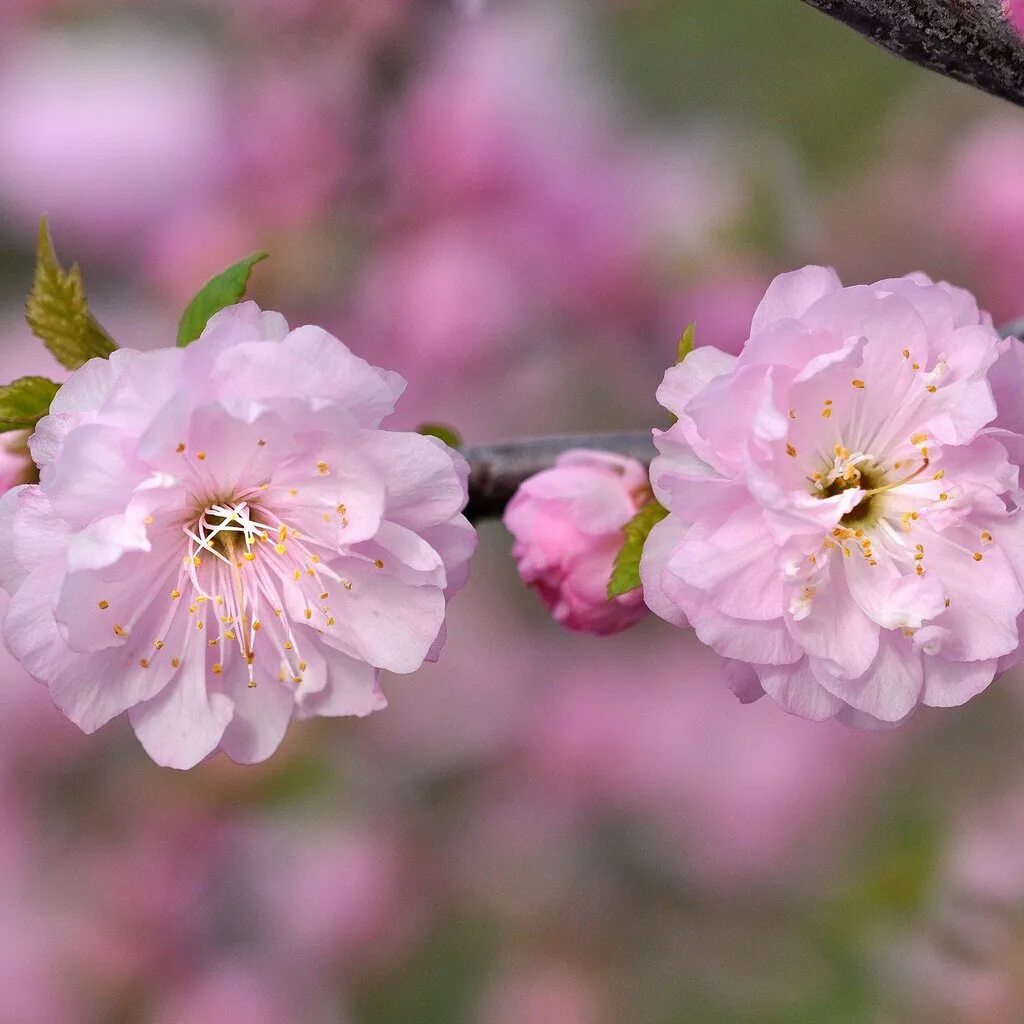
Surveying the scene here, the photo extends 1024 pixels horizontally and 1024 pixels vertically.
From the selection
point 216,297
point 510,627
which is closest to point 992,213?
A: point 510,627

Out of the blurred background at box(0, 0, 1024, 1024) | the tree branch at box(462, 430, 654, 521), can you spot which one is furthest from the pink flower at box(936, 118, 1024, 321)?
the tree branch at box(462, 430, 654, 521)

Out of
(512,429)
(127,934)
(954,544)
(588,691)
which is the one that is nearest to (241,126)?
(512,429)

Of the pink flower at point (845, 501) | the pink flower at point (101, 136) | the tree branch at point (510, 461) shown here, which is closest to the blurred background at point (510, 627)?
the pink flower at point (101, 136)

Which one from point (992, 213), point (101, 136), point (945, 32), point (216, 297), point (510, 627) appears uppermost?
point (945, 32)

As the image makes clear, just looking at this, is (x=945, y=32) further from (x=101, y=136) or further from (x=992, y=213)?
(x=101, y=136)

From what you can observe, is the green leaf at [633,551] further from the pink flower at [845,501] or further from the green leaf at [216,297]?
the green leaf at [216,297]

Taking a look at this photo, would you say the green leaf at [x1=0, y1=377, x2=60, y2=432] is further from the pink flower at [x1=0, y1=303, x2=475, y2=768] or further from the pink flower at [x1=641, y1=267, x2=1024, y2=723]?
the pink flower at [x1=641, y1=267, x2=1024, y2=723]
